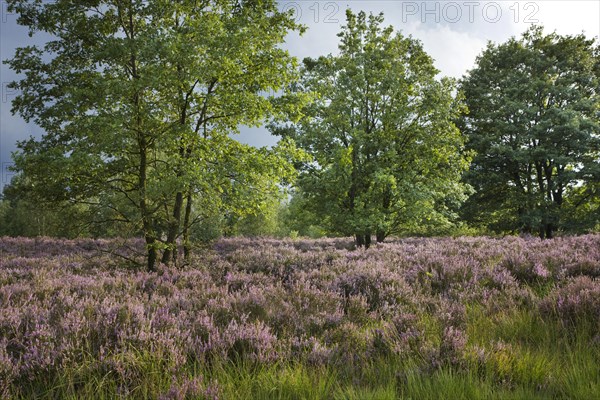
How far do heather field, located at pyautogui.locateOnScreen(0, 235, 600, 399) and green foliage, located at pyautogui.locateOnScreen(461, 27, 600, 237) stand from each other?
18435 millimetres

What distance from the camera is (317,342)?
344 centimetres

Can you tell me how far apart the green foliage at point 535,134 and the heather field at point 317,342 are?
18.4 m

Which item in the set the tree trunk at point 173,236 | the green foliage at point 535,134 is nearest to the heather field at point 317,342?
the tree trunk at point 173,236

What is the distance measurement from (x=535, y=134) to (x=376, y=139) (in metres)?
12.1

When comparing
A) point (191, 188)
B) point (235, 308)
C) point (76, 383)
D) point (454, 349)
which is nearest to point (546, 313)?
point (454, 349)

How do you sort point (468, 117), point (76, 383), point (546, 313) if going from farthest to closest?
point (468, 117)
point (546, 313)
point (76, 383)

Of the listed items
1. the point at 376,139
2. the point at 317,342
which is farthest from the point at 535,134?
the point at 317,342

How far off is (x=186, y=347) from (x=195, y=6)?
10.0m

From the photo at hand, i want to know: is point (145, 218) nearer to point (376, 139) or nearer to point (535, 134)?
point (376, 139)

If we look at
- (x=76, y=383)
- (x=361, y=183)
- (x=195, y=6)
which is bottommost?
(x=76, y=383)

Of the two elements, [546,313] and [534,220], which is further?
[534,220]

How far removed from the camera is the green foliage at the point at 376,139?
14398 mm

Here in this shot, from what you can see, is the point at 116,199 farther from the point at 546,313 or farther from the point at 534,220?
the point at 534,220

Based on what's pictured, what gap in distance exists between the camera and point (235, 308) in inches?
176
